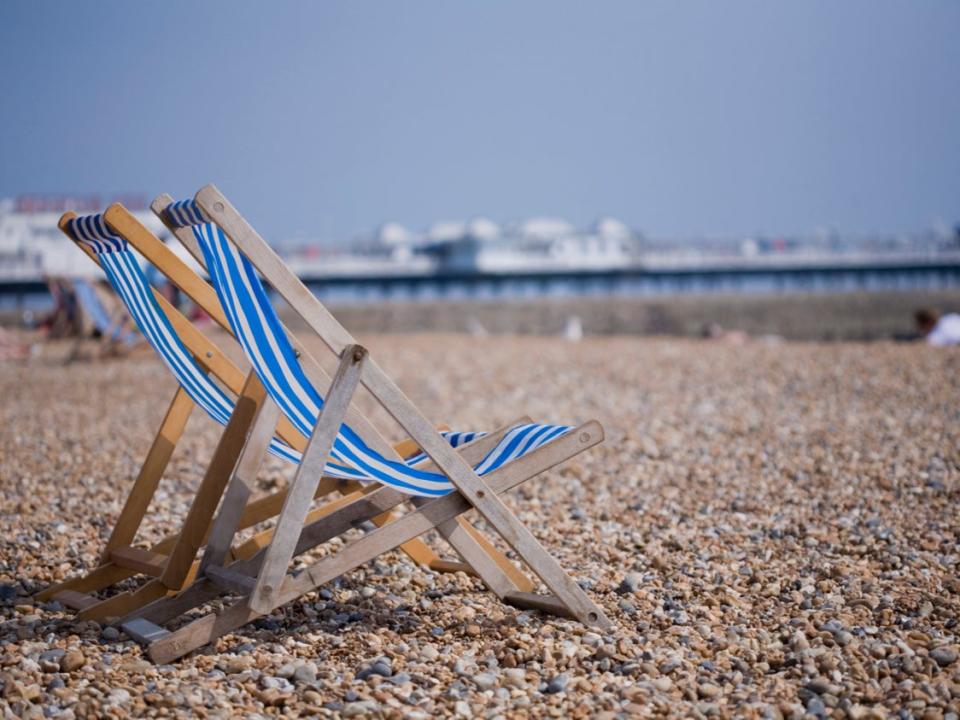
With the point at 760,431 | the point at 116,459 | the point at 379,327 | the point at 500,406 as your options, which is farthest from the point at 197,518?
the point at 379,327

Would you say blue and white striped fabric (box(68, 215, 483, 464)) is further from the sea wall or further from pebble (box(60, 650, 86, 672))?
the sea wall

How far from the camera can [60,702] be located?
1986 mm

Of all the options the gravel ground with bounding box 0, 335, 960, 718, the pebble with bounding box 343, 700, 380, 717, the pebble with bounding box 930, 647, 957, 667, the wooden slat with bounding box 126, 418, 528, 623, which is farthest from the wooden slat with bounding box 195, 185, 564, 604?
the pebble with bounding box 930, 647, 957, 667

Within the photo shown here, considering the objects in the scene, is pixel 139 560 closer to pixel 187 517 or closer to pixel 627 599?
pixel 187 517

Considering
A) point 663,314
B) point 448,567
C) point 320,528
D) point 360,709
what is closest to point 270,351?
point 320,528

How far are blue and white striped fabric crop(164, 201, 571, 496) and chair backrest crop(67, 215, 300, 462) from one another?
1.10ft

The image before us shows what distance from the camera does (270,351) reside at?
216 cm

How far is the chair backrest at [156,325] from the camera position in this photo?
253 cm

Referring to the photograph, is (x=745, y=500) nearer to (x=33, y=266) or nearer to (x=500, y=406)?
(x=500, y=406)

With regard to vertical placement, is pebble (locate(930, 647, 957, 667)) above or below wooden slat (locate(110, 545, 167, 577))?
below

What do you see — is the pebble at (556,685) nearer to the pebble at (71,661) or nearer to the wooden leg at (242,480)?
the wooden leg at (242,480)

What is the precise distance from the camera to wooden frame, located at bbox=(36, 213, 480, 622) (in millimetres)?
2406

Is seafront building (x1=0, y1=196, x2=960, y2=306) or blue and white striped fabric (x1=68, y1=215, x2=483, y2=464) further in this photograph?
seafront building (x1=0, y1=196, x2=960, y2=306)

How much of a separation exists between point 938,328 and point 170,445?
30.3ft
